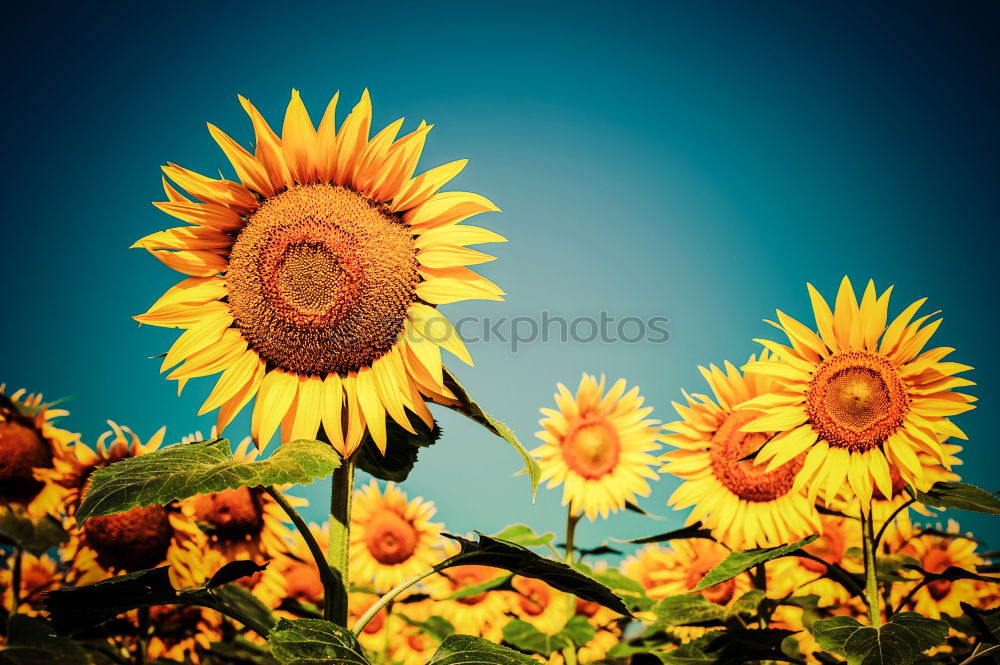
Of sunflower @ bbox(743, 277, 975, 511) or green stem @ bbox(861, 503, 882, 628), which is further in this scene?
sunflower @ bbox(743, 277, 975, 511)

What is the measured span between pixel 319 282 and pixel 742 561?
1.91 meters

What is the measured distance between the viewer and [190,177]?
1953 millimetres

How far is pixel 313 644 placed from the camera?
158 cm

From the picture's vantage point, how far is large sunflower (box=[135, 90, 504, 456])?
195 centimetres

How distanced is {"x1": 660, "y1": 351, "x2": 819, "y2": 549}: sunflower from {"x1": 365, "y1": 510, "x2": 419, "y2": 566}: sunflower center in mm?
2786

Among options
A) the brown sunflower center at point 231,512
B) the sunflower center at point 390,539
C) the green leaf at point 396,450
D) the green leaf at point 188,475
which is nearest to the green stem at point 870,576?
the green leaf at point 396,450

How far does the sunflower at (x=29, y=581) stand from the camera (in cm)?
392

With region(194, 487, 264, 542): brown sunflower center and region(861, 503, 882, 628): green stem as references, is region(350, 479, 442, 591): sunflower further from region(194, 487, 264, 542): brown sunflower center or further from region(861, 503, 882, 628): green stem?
region(861, 503, 882, 628): green stem

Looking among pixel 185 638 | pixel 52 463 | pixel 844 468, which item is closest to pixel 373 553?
pixel 185 638

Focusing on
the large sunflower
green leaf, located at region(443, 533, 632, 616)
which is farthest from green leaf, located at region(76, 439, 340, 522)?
green leaf, located at region(443, 533, 632, 616)

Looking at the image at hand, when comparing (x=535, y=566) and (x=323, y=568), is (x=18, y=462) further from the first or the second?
(x=535, y=566)

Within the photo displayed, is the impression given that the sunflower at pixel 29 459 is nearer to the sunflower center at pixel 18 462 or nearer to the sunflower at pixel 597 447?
the sunflower center at pixel 18 462

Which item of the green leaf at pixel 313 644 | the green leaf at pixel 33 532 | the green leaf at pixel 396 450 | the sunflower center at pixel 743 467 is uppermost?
the sunflower center at pixel 743 467

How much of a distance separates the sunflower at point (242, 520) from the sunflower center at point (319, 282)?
202 cm
